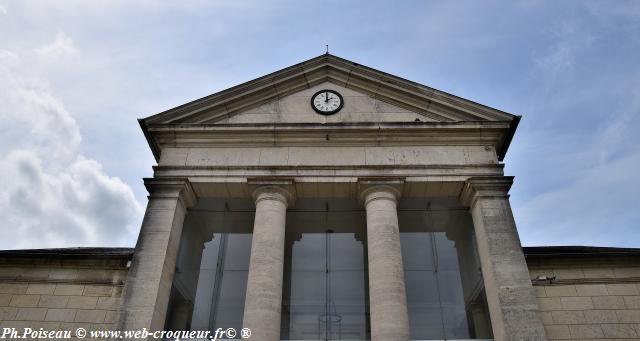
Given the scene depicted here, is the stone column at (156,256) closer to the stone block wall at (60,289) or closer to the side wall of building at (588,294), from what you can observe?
the stone block wall at (60,289)

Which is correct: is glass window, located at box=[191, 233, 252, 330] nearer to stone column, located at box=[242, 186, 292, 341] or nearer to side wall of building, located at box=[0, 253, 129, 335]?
stone column, located at box=[242, 186, 292, 341]

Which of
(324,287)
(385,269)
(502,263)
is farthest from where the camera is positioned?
(324,287)

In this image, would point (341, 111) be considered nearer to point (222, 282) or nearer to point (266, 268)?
point (266, 268)

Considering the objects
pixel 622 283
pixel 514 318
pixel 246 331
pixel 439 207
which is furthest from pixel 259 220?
pixel 622 283

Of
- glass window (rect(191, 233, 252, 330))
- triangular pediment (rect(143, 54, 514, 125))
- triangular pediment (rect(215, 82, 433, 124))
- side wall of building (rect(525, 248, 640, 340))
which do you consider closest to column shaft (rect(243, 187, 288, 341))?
glass window (rect(191, 233, 252, 330))

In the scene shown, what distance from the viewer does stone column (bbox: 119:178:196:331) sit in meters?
12.7

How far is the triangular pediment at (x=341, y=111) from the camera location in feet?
54.0

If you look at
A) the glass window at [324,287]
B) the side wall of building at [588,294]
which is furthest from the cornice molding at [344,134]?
the side wall of building at [588,294]

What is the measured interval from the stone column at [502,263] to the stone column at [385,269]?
242cm

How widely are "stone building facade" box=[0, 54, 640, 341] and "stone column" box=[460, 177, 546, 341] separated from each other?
0.15 feet

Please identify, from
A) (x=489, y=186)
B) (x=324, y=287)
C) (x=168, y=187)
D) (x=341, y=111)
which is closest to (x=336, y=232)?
(x=324, y=287)

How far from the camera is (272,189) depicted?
→ 49.3 ft

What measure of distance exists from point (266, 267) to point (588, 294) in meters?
9.09

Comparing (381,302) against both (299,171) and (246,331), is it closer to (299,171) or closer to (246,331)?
(246,331)
